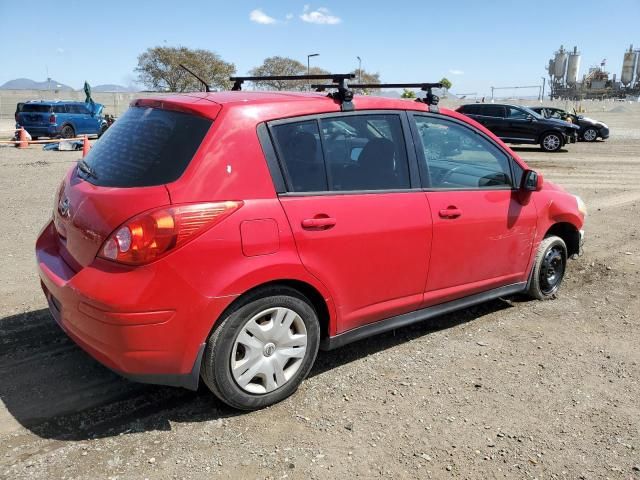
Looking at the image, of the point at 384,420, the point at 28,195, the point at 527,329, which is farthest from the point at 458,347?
the point at 28,195

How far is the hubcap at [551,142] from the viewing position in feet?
65.0

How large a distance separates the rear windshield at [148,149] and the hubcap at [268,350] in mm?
906

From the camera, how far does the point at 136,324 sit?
8.43 ft

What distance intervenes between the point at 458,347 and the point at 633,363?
1.21 meters

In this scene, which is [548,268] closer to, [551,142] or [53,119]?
[551,142]

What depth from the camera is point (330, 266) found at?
3.11 metres

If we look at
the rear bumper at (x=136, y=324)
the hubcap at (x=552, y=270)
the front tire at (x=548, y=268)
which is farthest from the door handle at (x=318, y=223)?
the hubcap at (x=552, y=270)

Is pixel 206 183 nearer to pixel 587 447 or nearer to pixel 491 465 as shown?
pixel 491 465

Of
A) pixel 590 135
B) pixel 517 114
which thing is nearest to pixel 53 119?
pixel 517 114

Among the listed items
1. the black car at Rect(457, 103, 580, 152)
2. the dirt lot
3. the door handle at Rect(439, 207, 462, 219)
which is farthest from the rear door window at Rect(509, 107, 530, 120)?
the door handle at Rect(439, 207, 462, 219)

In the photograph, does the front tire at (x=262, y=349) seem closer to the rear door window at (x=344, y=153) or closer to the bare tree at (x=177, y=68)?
the rear door window at (x=344, y=153)

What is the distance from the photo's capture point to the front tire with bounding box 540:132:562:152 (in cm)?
1977

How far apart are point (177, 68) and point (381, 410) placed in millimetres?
48848

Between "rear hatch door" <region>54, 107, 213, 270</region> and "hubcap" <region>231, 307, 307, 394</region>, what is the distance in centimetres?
83
